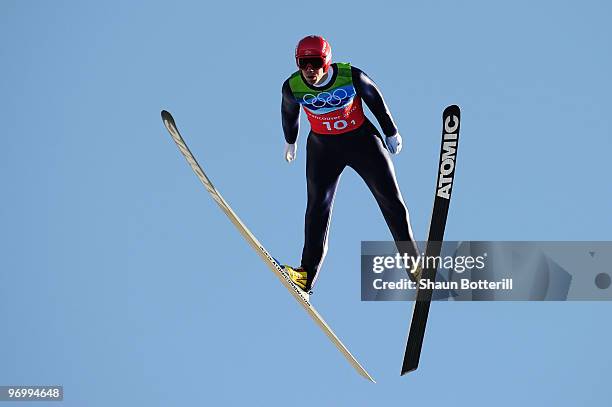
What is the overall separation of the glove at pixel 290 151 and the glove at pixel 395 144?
1.09m

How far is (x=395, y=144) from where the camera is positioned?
13617mm

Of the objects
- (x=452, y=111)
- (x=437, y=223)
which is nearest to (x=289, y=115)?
(x=452, y=111)

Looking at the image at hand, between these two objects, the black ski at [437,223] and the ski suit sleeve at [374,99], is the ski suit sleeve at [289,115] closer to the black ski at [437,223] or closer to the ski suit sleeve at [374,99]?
the ski suit sleeve at [374,99]

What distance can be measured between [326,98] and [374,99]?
0.49 m

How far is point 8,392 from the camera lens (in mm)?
18031

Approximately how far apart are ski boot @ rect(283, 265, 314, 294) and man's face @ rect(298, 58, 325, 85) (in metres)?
2.14

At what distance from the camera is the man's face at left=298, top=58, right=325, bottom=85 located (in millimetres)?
13039

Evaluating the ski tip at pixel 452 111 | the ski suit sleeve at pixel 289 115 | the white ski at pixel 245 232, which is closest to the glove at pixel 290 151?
the ski suit sleeve at pixel 289 115

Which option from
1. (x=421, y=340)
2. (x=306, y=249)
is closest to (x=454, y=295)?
(x=421, y=340)

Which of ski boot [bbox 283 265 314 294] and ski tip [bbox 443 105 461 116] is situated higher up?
ski tip [bbox 443 105 461 116]

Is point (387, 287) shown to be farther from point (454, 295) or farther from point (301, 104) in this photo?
point (301, 104)

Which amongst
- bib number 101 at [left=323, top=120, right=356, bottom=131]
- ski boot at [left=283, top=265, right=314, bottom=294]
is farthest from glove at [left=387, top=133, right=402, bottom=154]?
ski boot at [left=283, top=265, right=314, bottom=294]

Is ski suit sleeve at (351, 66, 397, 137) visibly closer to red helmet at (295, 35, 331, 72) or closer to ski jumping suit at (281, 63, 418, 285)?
ski jumping suit at (281, 63, 418, 285)

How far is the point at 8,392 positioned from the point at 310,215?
6.18 metres
